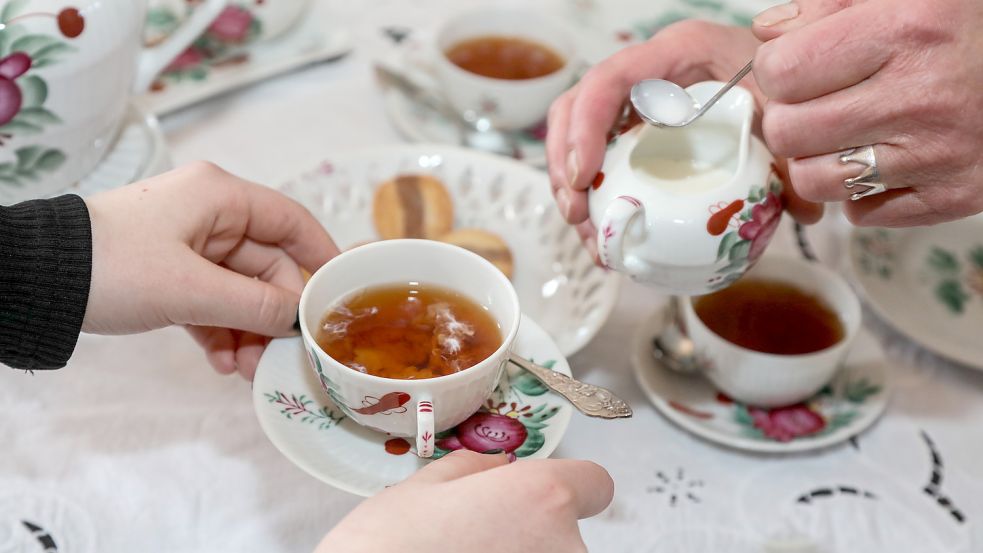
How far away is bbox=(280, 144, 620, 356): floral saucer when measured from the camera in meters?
0.97

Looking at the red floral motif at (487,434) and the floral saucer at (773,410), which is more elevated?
the red floral motif at (487,434)

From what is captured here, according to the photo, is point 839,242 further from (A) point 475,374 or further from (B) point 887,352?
(A) point 475,374

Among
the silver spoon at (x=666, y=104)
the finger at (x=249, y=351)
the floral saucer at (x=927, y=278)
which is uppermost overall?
the silver spoon at (x=666, y=104)

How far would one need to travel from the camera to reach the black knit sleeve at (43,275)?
657 millimetres

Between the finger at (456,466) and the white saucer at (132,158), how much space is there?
541 mm

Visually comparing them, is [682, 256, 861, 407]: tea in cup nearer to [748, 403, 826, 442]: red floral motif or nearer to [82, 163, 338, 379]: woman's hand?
[748, 403, 826, 442]: red floral motif

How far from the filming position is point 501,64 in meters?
1.19

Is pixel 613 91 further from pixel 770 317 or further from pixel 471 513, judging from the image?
pixel 471 513

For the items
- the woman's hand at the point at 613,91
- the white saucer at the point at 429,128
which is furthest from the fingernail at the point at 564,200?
the white saucer at the point at 429,128

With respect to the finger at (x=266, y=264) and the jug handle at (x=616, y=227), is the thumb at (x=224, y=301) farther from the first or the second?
the jug handle at (x=616, y=227)

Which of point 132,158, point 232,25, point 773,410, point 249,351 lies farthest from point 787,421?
point 232,25

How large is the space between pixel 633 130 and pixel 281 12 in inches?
25.6

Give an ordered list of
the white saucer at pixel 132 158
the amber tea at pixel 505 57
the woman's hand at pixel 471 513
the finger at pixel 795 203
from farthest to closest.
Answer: the amber tea at pixel 505 57 → the white saucer at pixel 132 158 → the finger at pixel 795 203 → the woman's hand at pixel 471 513

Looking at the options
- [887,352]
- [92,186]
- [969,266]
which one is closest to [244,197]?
[92,186]
